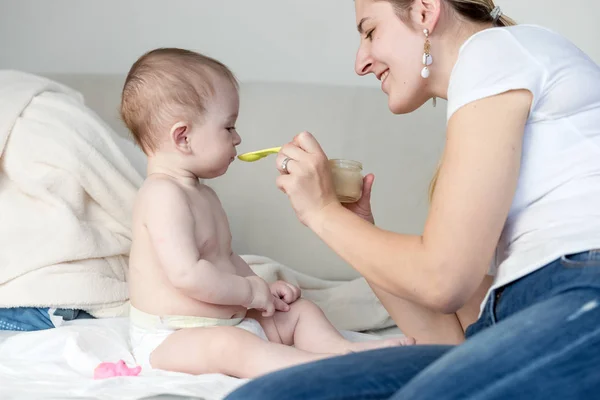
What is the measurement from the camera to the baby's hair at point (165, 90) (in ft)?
4.74

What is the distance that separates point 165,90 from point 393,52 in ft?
1.49

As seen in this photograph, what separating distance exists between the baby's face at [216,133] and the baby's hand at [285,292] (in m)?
0.27

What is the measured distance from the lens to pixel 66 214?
166cm

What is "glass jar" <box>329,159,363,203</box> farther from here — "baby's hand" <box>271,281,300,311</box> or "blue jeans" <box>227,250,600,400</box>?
"blue jeans" <box>227,250,600,400</box>

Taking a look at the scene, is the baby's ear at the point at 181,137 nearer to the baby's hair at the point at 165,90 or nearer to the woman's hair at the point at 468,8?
the baby's hair at the point at 165,90

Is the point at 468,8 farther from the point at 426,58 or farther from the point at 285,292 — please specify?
the point at 285,292

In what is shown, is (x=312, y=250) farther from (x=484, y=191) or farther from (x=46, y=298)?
(x=484, y=191)

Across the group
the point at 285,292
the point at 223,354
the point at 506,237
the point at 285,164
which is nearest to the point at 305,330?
the point at 285,292

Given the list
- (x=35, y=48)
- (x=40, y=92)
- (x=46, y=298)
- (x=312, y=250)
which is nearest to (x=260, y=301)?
(x=46, y=298)

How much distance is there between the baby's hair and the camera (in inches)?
56.9

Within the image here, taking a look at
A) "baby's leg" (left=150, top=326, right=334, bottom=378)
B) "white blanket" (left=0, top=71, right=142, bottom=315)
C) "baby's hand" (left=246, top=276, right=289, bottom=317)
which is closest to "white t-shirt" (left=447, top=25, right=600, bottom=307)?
"baby's leg" (left=150, top=326, right=334, bottom=378)

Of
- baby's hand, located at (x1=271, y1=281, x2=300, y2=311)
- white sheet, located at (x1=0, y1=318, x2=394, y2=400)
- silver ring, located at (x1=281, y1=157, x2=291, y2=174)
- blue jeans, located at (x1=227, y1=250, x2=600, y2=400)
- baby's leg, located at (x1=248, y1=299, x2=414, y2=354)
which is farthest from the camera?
baby's hand, located at (x1=271, y1=281, x2=300, y2=311)

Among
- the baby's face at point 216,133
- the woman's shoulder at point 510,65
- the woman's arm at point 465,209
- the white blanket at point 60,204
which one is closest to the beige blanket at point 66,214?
the white blanket at point 60,204

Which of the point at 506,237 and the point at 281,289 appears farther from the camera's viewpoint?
the point at 281,289
